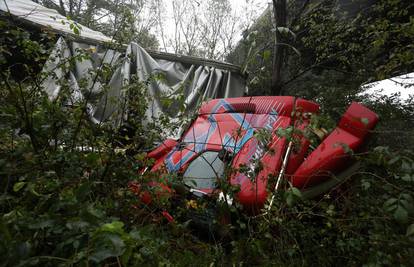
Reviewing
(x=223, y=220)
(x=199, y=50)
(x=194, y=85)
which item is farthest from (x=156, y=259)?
(x=199, y=50)

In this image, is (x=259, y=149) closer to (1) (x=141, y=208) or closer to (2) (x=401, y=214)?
(1) (x=141, y=208)

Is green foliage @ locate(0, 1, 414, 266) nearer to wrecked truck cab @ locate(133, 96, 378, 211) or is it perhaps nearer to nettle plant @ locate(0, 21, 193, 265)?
nettle plant @ locate(0, 21, 193, 265)

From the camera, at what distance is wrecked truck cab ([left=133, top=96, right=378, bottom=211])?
1888 mm

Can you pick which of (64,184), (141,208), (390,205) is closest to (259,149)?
(141,208)

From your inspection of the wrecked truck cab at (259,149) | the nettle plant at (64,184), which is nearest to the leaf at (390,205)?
the wrecked truck cab at (259,149)

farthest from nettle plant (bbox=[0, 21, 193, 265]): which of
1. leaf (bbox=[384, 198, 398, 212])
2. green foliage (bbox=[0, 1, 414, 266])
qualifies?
leaf (bbox=[384, 198, 398, 212])

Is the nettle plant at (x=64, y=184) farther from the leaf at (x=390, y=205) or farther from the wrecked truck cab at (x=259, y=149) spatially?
the leaf at (x=390, y=205)

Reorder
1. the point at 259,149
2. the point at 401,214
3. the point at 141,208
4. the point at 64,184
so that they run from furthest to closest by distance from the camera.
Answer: the point at 259,149 → the point at 141,208 → the point at 64,184 → the point at 401,214

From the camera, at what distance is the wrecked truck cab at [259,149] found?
1888 millimetres

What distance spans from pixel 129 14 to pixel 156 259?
5.72ft

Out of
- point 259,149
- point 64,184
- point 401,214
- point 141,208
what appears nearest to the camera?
→ point 401,214

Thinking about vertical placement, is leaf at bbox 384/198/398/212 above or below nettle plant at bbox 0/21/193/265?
above

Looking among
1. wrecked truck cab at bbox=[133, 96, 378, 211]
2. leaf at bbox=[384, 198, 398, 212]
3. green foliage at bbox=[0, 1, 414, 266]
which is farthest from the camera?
wrecked truck cab at bbox=[133, 96, 378, 211]

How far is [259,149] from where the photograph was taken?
2.42 meters
